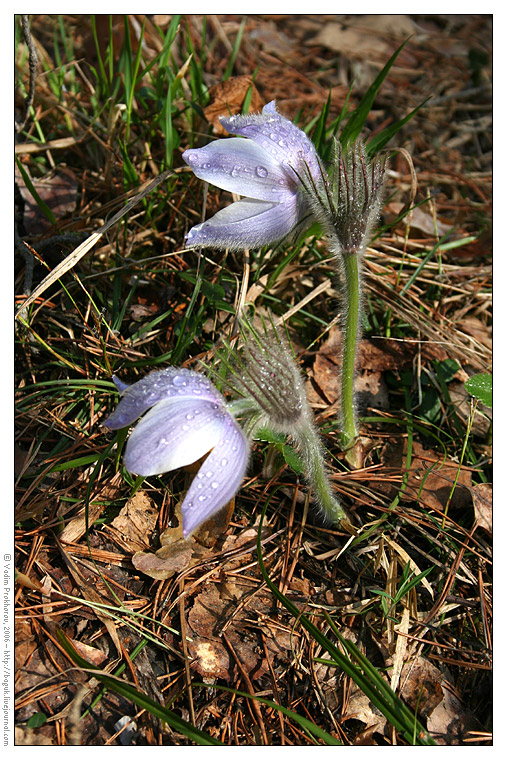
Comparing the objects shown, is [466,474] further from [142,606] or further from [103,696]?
[103,696]

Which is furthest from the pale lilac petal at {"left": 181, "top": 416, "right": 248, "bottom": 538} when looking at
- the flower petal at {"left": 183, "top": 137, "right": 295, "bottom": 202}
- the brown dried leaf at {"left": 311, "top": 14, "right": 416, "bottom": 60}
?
the brown dried leaf at {"left": 311, "top": 14, "right": 416, "bottom": 60}

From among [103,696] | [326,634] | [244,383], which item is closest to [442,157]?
[244,383]

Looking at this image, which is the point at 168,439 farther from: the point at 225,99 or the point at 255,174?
the point at 225,99

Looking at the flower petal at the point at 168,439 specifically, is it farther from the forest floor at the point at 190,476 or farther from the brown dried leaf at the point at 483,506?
the brown dried leaf at the point at 483,506

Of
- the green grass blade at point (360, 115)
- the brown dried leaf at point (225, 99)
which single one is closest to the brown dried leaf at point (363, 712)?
the green grass blade at point (360, 115)

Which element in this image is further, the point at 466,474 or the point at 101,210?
the point at 101,210

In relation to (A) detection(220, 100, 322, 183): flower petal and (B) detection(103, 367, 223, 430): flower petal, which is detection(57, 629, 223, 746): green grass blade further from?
(A) detection(220, 100, 322, 183): flower petal
